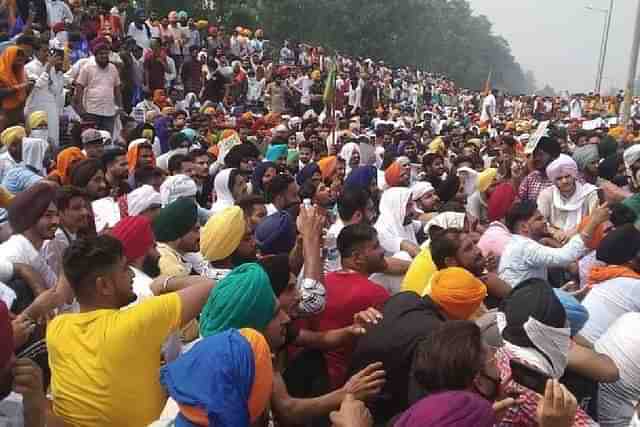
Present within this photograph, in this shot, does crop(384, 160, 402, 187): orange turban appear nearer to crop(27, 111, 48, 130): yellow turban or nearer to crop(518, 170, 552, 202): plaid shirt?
crop(518, 170, 552, 202): plaid shirt

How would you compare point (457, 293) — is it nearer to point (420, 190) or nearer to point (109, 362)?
point (109, 362)

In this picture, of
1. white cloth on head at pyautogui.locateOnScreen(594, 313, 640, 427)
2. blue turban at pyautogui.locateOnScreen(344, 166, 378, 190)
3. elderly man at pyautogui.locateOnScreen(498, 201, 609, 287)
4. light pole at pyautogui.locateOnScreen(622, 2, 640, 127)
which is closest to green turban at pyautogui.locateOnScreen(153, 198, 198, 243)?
elderly man at pyautogui.locateOnScreen(498, 201, 609, 287)

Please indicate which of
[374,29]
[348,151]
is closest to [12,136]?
[348,151]

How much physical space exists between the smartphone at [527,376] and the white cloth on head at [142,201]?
2.96 metres

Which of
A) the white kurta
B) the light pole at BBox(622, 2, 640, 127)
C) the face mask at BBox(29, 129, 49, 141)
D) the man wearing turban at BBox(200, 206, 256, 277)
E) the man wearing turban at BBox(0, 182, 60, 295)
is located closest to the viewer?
the man wearing turban at BBox(0, 182, 60, 295)

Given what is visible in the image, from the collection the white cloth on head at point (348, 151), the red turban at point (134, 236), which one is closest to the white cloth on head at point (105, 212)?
the red turban at point (134, 236)

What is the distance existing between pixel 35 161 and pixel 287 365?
4967 mm

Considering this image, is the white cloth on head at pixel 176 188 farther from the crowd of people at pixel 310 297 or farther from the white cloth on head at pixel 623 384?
the white cloth on head at pixel 623 384

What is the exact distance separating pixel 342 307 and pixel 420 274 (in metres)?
0.83

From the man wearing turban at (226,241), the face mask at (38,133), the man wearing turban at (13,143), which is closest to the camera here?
the man wearing turban at (226,241)

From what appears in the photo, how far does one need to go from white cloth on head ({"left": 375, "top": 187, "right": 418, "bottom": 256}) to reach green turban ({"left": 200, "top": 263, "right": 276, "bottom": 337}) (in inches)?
106

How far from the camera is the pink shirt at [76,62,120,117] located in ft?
31.6

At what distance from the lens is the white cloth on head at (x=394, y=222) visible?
5152mm

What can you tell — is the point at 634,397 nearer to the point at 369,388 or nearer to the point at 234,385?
the point at 369,388
